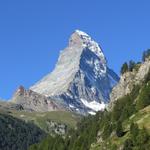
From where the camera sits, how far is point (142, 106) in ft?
645

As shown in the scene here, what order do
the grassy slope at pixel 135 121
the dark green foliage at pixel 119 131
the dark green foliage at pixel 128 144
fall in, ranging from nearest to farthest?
the dark green foliage at pixel 128 144, the grassy slope at pixel 135 121, the dark green foliage at pixel 119 131

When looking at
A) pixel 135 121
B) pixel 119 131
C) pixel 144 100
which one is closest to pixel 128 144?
pixel 119 131

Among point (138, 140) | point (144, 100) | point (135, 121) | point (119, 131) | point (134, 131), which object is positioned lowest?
point (138, 140)

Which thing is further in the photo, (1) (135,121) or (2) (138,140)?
(1) (135,121)

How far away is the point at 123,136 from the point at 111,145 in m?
4.63

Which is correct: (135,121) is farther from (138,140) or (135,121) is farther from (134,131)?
(138,140)

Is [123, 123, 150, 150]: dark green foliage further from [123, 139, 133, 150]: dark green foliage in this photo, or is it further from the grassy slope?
the grassy slope

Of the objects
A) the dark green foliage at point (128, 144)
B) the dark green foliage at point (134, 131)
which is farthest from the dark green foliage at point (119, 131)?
the dark green foliage at point (128, 144)

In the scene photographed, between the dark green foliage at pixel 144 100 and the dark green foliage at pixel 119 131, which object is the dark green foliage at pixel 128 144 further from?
the dark green foliage at pixel 144 100

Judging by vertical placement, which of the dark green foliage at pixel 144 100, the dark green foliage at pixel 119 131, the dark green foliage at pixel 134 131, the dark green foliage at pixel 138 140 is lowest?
the dark green foliage at pixel 138 140

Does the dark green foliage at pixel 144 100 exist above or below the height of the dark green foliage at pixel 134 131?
above

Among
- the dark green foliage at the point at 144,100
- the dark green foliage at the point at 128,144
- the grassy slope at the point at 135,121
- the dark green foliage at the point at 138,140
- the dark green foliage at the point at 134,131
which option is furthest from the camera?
the dark green foliage at the point at 144,100

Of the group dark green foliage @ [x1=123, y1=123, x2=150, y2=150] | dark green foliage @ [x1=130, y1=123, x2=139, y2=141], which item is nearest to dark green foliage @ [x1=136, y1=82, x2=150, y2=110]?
dark green foliage @ [x1=130, y1=123, x2=139, y2=141]

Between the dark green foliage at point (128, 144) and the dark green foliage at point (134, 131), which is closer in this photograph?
the dark green foliage at point (128, 144)
